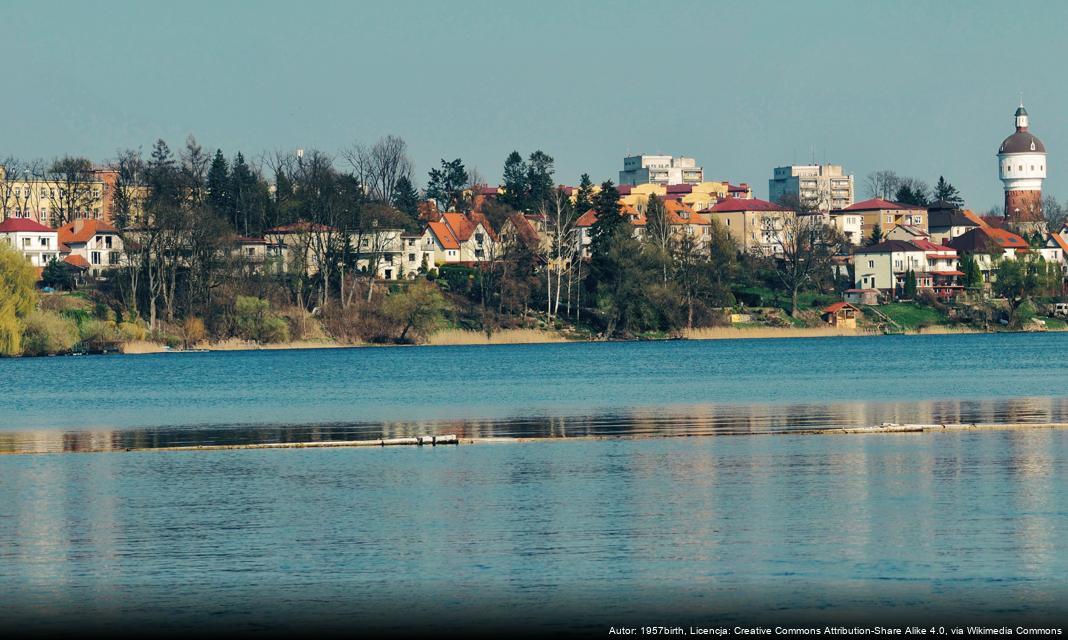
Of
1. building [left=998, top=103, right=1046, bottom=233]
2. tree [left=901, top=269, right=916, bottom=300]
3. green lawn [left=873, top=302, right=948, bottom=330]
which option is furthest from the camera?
building [left=998, top=103, right=1046, bottom=233]

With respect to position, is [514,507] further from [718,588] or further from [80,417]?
[80,417]

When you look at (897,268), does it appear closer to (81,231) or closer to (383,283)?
(383,283)

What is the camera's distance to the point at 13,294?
293ft

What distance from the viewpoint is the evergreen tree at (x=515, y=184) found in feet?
477

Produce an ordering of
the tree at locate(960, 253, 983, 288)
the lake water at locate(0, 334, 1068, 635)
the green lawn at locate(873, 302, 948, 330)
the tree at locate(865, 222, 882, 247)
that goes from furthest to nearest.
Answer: the tree at locate(865, 222, 882, 247), the tree at locate(960, 253, 983, 288), the green lawn at locate(873, 302, 948, 330), the lake water at locate(0, 334, 1068, 635)

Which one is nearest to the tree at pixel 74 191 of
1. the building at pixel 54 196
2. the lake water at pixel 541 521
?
the building at pixel 54 196

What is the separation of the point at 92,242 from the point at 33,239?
583 cm

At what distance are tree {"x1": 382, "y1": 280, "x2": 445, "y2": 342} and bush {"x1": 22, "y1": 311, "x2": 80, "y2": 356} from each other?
23.3 m

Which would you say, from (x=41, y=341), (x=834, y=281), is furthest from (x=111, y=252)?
(x=834, y=281)

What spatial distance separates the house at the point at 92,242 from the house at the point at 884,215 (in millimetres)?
81572

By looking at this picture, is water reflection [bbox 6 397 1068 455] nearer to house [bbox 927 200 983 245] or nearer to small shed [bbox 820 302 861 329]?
small shed [bbox 820 302 861 329]

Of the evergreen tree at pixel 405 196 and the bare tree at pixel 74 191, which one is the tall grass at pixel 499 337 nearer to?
the evergreen tree at pixel 405 196

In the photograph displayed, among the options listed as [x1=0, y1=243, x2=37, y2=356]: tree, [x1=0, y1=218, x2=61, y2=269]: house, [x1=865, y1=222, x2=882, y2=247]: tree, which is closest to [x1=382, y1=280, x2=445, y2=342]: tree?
[x1=0, y1=243, x2=37, y2=356]: tree

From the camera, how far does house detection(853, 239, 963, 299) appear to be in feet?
476
